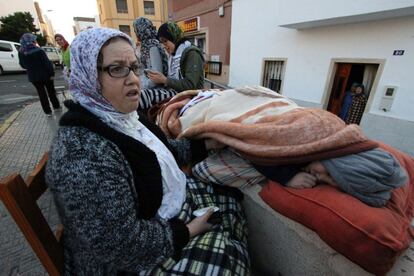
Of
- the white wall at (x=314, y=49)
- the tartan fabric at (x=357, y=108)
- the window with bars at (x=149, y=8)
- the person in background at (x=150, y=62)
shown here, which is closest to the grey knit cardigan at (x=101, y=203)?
the person in background at (x=150, y=62)

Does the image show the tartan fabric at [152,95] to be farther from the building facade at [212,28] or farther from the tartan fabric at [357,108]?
the building facade at [212,28]

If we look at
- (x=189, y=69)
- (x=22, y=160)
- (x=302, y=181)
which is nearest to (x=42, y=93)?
(x=22, y=160)

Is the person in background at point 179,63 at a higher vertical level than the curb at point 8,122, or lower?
higher

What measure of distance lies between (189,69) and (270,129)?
144 cm

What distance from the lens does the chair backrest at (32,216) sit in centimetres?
72

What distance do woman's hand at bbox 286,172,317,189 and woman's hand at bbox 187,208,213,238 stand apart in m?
0.47

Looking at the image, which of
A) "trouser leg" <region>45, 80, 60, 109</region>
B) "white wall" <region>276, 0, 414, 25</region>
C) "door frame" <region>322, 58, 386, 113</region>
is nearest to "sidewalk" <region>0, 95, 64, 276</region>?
"trouser leg" <region>45, 80, 60, 109</region>

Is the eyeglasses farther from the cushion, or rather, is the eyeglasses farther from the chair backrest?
the cushion

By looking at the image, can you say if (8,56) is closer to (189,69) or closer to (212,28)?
(212,28)

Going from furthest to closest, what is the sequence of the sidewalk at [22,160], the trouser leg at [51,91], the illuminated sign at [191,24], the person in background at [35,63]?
the illuminated sign at [191,24], the trouser leg at [51,91], the person in background at [35,63], the sidewalk at [22,160]

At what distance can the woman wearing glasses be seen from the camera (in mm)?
767

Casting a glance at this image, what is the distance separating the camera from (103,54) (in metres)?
0.90

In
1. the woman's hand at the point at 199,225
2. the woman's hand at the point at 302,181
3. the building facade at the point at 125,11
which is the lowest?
the woman's hand at the point at 199,225

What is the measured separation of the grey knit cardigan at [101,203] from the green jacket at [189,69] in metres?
1.36
